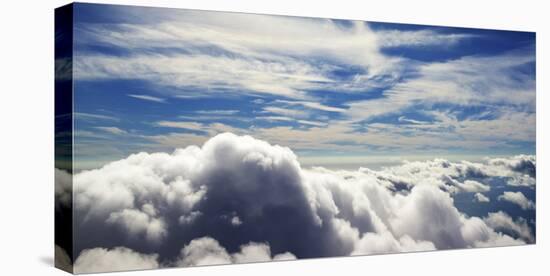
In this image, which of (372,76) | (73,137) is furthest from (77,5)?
(372,76)

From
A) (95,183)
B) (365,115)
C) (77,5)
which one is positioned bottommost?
(95,183)

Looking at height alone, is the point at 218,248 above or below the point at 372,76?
below

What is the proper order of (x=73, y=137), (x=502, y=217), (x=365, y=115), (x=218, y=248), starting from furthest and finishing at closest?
(x=502, y=217)
(x=365, y=115)
(x=218, y=248)
(x=73, y=137)

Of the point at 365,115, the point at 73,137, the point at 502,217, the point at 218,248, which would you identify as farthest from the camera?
the point at 502,217

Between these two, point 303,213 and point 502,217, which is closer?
point 303,213

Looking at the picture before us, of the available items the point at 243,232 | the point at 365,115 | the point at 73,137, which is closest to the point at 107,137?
the point at 73,137

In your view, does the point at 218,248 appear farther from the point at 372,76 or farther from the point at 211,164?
the point at 372,76
